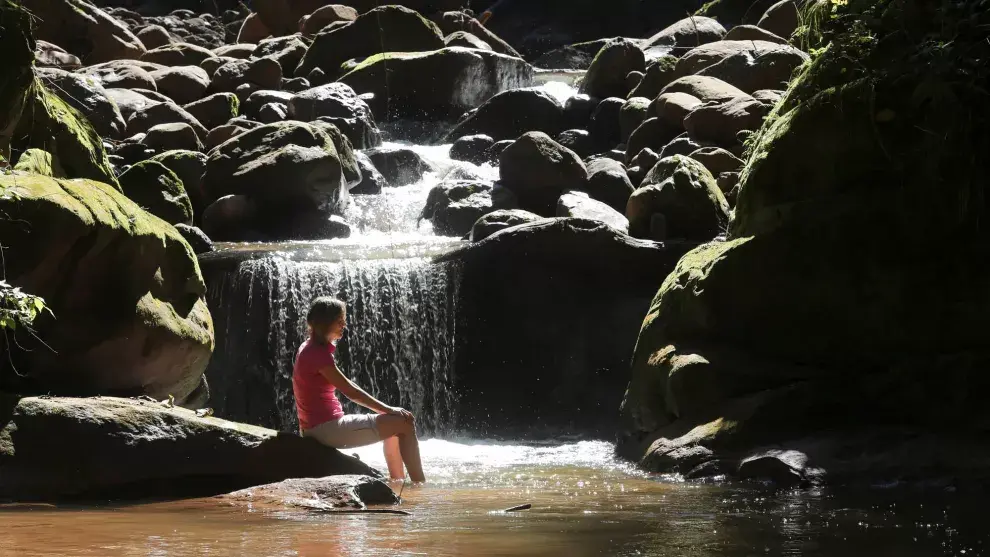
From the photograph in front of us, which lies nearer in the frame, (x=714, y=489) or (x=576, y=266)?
(x=714, y=489)

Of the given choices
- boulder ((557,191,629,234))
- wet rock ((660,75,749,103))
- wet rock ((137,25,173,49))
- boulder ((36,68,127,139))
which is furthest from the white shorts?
wet rock ((137,25,173,49))

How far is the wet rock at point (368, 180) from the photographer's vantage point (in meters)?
18.7

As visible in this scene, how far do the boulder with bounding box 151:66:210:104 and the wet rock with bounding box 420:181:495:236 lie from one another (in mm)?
8225

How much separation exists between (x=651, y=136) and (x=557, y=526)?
13496mm

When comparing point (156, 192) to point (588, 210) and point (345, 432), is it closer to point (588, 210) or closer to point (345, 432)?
point (588, 210)

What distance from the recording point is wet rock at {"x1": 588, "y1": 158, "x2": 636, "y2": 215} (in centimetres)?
1659

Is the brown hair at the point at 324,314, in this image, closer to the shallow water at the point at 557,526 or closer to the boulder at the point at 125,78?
the shallow water at the point at 557,526

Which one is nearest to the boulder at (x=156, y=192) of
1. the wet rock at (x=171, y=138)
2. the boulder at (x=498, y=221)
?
the boulder at (x=498, y=221)

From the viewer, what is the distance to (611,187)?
54.6 feet

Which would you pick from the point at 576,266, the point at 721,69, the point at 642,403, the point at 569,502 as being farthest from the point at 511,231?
the point at 721,69

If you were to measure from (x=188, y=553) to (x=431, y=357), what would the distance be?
870cm

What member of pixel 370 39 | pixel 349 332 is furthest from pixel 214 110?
pixel 349 332

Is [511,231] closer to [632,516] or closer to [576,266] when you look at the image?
[576,266]

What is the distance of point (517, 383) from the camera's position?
1284cm
